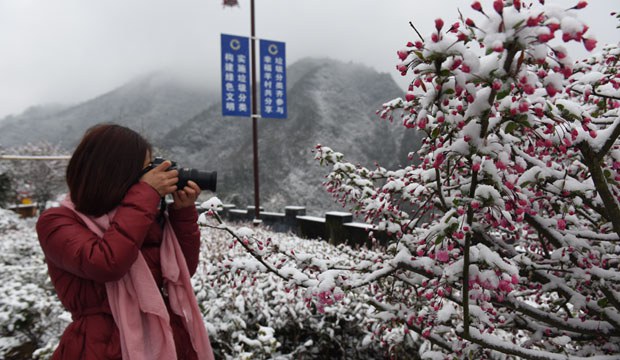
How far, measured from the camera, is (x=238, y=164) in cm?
2586

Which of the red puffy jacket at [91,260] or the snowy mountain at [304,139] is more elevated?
the snowy mountain at [304,139]

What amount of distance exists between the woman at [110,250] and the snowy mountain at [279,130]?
1499cm

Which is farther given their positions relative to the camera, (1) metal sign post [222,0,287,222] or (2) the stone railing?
(1) metal sign post [222,0,287,222]

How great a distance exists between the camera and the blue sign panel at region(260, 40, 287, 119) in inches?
381

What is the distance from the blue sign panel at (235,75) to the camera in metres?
9.01

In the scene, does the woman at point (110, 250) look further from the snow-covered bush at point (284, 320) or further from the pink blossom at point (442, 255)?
the snow-covered bush at point (284, 320)

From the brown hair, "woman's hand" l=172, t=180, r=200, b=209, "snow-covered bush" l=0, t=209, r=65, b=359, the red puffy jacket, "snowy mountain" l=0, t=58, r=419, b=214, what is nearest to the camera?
the red puffy jacket

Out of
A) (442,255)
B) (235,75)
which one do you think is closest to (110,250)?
(442,255)

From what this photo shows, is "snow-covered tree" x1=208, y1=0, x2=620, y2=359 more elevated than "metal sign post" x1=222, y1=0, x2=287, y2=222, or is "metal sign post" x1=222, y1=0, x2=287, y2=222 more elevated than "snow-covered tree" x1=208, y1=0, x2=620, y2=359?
"metal sign post" x1=222, y1=0, x2=287, y2=222

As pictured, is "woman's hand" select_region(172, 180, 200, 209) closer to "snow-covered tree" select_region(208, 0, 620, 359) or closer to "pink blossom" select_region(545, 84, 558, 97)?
"snow-covered tree" select_region(208, 0, 620, 359)

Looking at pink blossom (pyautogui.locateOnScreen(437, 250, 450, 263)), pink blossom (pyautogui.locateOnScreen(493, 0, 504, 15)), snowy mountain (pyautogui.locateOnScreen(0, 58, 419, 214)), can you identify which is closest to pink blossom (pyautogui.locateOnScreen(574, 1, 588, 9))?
pink blossom (pyautogui.locateOnScreen(493, 0, 504, 15))

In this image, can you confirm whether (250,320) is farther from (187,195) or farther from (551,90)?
(551,90)

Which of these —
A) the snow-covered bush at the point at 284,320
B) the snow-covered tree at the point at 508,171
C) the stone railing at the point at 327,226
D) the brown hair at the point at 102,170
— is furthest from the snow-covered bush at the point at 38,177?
the snow-covered tree at the point at 508,171

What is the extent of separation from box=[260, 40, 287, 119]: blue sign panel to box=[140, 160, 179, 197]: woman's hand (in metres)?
8.54
